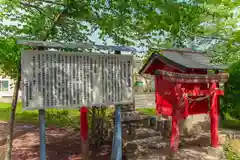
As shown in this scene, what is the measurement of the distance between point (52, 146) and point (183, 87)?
549 centimetres

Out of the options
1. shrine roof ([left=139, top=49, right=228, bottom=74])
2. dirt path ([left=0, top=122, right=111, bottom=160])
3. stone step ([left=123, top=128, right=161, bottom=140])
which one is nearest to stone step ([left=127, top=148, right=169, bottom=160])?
dirt path ([left=0, top=122, right=111, bottom=160])

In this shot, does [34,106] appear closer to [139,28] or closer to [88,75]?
[88,75]

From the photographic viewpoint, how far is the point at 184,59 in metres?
8.74

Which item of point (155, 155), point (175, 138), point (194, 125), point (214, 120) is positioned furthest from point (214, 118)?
point (155, 155)

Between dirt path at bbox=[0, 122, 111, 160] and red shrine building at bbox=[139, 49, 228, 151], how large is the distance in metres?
2.80

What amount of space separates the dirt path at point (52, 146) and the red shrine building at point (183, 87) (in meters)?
2.80

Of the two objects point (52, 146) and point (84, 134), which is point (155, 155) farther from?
point (52, 146)

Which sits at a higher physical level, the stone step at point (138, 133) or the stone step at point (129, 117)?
the stone step at point (129, 117)

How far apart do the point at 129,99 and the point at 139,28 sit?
1.85m

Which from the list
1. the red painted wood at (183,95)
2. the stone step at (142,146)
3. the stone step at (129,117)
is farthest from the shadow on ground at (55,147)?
the red painted wood at (183,95)

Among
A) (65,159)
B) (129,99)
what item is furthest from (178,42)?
(65,159)

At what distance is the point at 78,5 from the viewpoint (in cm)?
511

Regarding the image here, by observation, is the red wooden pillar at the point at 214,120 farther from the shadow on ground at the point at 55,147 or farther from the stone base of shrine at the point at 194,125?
the shadow on ground at the point at 55,147

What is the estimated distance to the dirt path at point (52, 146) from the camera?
24.8ft
